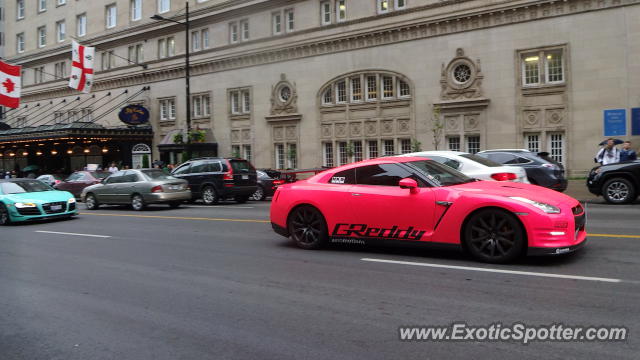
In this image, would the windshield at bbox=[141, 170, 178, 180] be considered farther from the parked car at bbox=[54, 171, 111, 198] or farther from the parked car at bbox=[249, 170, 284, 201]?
the parked car at bbox=[54, 171, 111, 198]

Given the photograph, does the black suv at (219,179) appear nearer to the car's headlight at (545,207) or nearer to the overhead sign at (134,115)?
the car's headlight at (545,207)

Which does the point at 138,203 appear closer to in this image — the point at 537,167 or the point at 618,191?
the point at 537,167

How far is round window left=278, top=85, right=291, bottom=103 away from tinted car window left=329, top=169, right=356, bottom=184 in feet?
86.0

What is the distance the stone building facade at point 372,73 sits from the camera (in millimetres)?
24188

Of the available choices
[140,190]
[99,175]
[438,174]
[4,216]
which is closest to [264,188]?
[140,190]

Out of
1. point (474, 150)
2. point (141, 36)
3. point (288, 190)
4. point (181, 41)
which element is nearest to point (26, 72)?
point (141, 36)

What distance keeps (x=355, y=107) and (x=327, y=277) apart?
82.4 ft

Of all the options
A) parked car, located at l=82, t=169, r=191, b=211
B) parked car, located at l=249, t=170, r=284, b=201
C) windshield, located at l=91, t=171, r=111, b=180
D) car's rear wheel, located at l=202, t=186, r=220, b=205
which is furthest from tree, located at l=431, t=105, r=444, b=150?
windshield, located at l=91, t=171, r=111, b=180

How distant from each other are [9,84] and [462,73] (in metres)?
25.1

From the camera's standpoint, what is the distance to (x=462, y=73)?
27.3 meters

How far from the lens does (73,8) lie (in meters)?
49.1

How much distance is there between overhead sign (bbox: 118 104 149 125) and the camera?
39228 millimetres

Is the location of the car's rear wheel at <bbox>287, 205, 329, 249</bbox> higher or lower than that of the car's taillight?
lower

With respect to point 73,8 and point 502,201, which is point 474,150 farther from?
point 73,8
